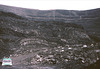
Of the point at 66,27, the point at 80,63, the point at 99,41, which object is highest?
the point at 66,27

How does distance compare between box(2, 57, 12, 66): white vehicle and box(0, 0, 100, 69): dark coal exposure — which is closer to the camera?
box(2, 57, 12, 66): white vehicle

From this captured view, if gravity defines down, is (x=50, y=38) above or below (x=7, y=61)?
above

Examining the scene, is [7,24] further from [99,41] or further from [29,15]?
[99,41]

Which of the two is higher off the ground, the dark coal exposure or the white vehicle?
the dark coal exposure

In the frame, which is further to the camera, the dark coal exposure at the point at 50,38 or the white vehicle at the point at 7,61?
the dark coal exposure at the point at 50,38

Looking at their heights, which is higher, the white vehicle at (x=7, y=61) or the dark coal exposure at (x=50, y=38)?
the dark coal exposure at (x=50, y=38)

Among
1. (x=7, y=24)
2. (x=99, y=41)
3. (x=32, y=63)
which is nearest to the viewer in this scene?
(x=32, y=63)

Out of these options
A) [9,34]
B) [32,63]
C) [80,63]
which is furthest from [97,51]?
[9,34]

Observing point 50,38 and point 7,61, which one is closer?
point 7,61
